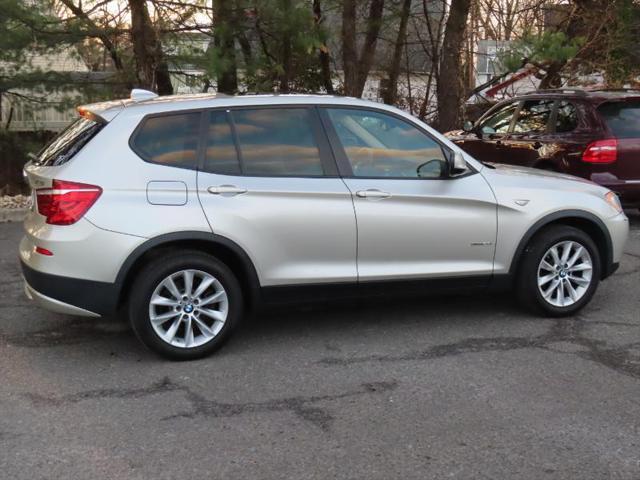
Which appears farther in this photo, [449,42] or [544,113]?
[449,42]

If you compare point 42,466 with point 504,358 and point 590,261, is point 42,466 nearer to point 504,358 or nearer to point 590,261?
point 504,358

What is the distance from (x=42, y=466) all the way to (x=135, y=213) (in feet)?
5.42

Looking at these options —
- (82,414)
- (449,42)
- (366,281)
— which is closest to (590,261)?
(366,281)

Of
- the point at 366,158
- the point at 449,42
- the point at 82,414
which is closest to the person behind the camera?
the point at 82,414

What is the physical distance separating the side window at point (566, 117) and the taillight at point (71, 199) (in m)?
6.22

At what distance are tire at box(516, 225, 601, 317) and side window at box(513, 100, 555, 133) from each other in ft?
12.6

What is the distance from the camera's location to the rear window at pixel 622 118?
8.52 m

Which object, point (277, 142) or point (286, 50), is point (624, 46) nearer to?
point (286, 50)

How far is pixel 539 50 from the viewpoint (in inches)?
448

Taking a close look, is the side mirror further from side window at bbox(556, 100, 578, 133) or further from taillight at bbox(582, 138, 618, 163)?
side window at bbox(556, 100, 578, 133)

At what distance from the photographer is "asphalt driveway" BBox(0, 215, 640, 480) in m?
3.53

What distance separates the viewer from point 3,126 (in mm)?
11414

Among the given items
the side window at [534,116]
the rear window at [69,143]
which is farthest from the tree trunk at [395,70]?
the rear window at [69,143]

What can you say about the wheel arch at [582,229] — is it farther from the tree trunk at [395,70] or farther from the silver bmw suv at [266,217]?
the tree trunk at [395,70]
